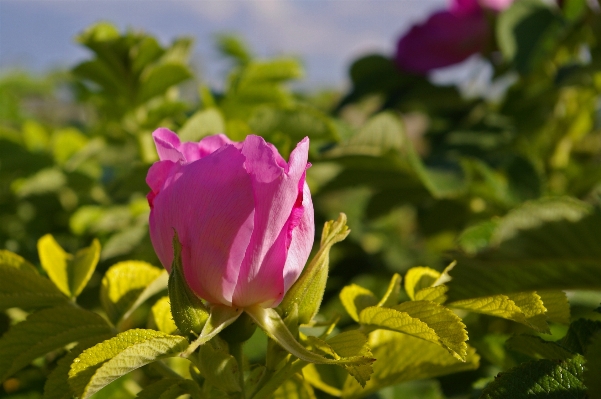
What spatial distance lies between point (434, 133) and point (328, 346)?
127 cm

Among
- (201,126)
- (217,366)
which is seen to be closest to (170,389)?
(217,366)

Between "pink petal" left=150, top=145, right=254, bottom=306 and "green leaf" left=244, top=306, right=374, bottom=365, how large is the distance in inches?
1.2

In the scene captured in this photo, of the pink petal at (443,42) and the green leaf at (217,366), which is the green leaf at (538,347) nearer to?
the green leaf at (217,366)

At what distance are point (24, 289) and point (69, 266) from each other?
93 mm

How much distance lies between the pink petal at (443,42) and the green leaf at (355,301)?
1060mm

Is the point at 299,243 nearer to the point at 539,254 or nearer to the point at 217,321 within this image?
the point at 217,321

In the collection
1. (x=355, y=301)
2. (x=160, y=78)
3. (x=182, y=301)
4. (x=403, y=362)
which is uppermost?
(x=160, y=78)

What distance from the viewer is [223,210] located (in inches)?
20.0

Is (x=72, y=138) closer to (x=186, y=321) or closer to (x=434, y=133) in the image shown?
(x=434, y=133)

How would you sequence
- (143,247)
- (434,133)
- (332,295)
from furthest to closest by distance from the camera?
(434,133), (332,295), (143,247)

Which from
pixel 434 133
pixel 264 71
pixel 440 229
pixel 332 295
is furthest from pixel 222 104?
pixel 434 133

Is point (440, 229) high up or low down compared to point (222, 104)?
down

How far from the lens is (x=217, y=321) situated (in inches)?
20.9

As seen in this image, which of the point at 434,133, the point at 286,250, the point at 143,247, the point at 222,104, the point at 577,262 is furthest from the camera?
the point at 434,133
